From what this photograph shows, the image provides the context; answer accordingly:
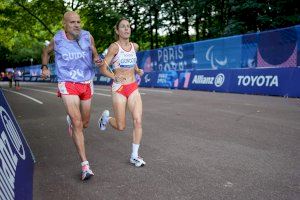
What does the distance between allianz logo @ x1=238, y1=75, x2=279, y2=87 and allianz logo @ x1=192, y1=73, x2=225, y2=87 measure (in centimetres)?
139

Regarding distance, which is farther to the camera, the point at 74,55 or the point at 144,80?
the point at 144,80

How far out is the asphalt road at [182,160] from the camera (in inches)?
149

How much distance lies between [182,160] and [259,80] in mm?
10172

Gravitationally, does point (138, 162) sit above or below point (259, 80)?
below

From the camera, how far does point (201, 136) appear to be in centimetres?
662

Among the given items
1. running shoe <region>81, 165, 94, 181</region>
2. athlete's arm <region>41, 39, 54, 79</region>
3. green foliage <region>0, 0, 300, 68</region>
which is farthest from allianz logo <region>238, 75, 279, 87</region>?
green foliage <region>0, 0, 300, 68</region>

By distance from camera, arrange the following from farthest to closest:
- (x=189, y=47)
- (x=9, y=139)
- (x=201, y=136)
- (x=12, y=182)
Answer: (x=189, y=47) → (x=201, y=136) → (x=9, y=139) → (x=12, y=182)

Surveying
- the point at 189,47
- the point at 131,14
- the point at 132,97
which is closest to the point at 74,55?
the point at 132,97

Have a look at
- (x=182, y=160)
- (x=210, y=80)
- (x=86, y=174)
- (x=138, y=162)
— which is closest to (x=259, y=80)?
(x=210, y=80)

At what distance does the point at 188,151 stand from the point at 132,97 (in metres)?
1.17

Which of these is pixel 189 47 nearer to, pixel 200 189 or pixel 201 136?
pixel 201 136

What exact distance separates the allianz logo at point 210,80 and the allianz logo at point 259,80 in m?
1.39

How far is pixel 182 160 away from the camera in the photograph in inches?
197

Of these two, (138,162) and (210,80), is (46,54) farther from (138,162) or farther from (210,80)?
(210,80)
